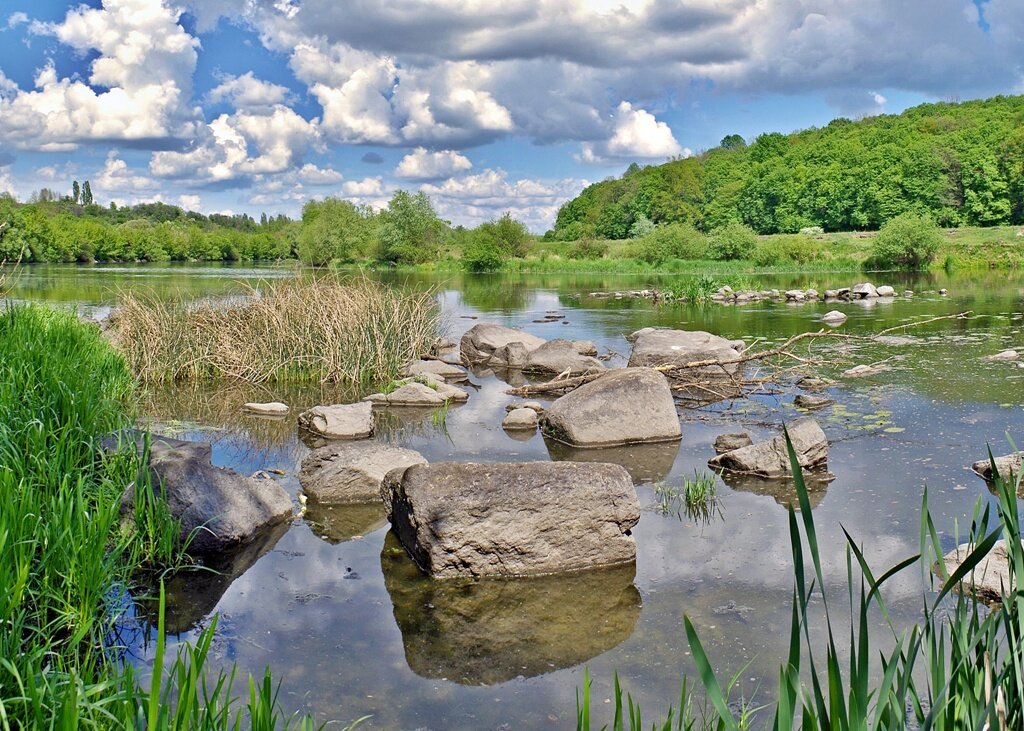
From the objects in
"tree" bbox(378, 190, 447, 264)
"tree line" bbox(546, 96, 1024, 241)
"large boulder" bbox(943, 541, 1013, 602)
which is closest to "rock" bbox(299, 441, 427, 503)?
"large boulder" bbox(943, 541, 1013, 602)

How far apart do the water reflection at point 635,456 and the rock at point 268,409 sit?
417 centimetres

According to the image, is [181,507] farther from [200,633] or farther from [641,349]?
[641,349]

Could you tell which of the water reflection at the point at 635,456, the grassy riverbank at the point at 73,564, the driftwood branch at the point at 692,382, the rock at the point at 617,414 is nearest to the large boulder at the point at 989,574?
the water reflection at the point at 635,456

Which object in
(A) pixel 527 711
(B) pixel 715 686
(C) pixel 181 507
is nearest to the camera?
(B) pixel 715 686

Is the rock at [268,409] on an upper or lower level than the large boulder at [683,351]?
lower

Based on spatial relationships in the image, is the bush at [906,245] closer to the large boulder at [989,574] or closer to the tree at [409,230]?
the tree at [409,230]

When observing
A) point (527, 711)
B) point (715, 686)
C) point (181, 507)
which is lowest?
point (527, 711)

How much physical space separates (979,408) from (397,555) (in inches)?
347

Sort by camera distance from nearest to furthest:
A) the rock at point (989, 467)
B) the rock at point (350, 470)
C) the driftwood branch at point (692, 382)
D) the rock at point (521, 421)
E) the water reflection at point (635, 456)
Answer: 1. the rock at point (989, 467)
2. the rock at point (350, 470)
3. the water reflection at point (635, 456)
4. the rock at point (521, 421)
5. the driftwood branch at point (692, 382)

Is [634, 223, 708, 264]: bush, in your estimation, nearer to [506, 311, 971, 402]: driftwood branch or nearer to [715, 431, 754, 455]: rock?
[506, 311, 971, 402]: driftwood branch

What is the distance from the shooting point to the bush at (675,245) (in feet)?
203

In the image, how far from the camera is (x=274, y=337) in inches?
600

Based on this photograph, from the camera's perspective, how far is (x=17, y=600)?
160 inches

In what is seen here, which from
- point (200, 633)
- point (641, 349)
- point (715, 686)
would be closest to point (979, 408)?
point (641, 349)
